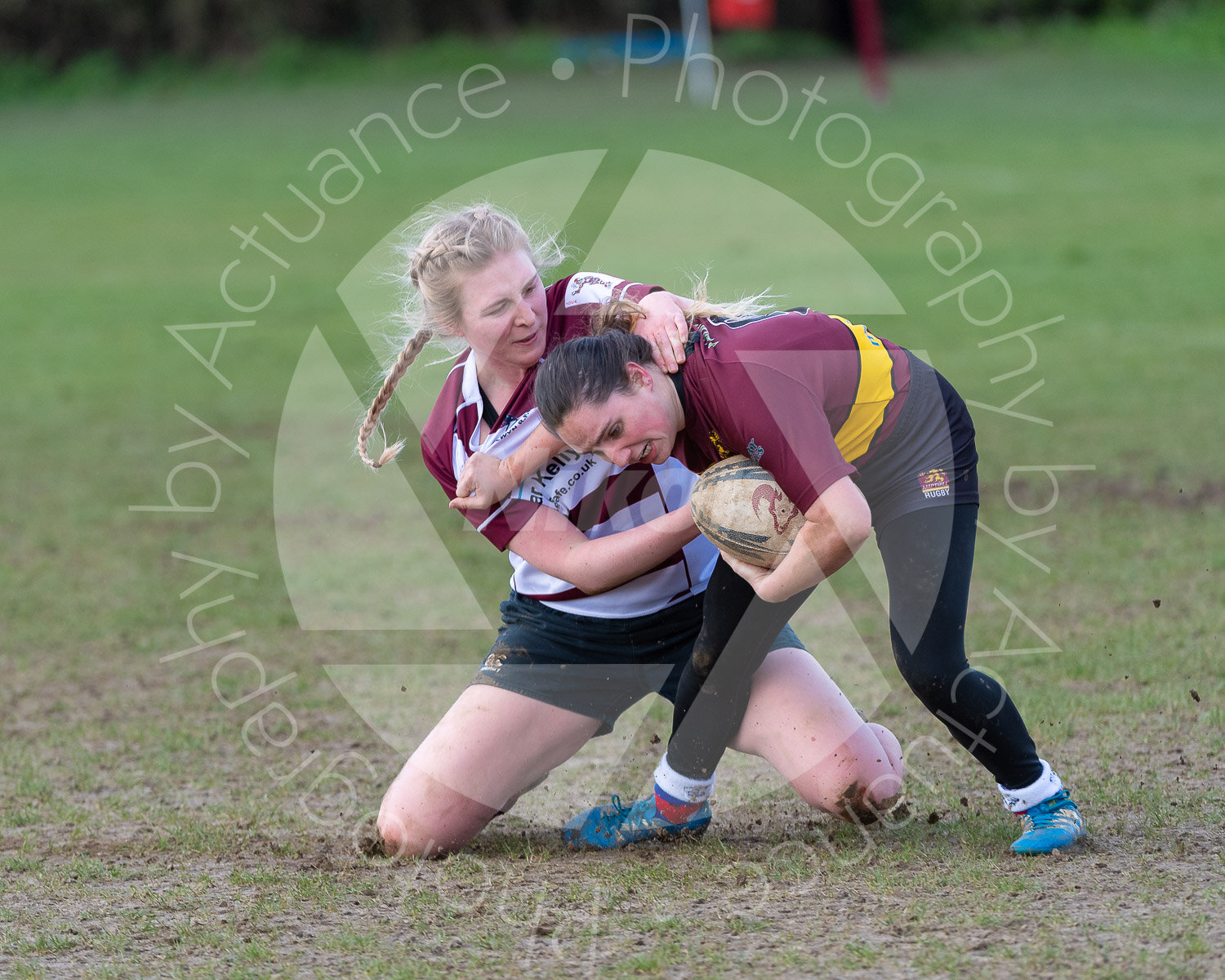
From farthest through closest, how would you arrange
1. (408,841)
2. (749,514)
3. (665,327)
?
(408,841) < (665,327) < (749,514)

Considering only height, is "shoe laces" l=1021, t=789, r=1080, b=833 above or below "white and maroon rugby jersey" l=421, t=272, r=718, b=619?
below

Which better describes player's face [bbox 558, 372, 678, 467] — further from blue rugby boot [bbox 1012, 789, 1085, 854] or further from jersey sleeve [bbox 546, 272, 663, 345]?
blue rugby boot [bbox 1012, 789, 1085, 854]

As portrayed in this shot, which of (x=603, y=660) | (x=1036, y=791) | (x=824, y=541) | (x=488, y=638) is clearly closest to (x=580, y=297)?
(x=603, y=660)

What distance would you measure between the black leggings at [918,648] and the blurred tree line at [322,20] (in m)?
33.9

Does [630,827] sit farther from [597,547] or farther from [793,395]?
[793,395]

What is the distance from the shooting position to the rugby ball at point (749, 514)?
12.2ft

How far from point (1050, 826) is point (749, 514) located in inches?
44.7

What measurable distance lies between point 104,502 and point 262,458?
46.5 inches

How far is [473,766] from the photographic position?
4266 mm

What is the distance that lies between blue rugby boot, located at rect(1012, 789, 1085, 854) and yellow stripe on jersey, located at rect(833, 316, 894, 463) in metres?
1.03

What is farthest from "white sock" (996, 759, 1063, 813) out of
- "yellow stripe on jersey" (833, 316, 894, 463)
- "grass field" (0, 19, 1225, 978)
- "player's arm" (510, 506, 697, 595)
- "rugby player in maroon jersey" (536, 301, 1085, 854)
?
"player's arm" (510, 506, 697, 595)

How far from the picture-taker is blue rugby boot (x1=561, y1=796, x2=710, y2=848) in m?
4.27

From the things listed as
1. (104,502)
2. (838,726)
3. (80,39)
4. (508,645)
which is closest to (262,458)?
(104,502)

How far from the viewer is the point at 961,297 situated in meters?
14.0
